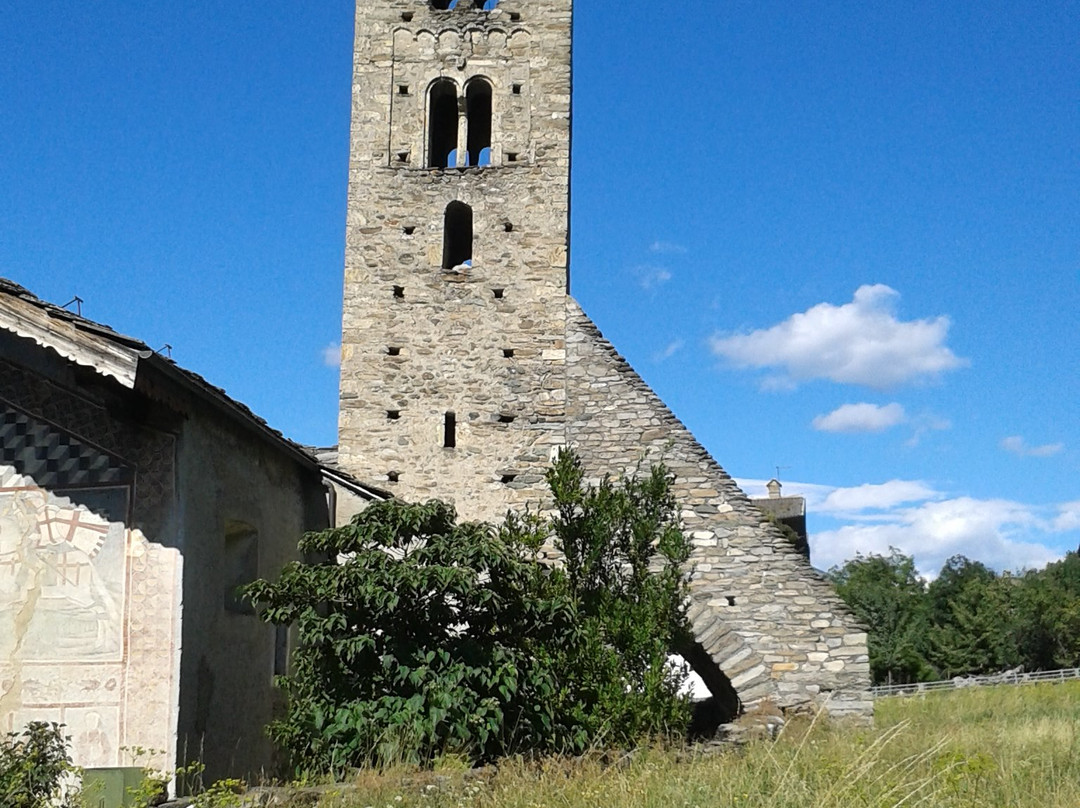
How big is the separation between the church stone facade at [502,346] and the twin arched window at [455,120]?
0.07 metres

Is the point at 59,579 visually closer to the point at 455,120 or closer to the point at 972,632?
the point at 455,120

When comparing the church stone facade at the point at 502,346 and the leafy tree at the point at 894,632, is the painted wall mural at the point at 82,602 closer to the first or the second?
the church stone facade at the point at 502,346

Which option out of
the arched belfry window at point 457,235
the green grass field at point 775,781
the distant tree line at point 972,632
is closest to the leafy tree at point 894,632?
the distant tree line at point 972,632

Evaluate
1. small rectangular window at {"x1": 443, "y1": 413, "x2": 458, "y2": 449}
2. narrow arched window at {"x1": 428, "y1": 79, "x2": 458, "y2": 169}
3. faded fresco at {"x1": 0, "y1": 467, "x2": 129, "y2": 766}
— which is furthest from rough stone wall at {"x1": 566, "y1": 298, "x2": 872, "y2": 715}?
faded fresco at {"x1": 0, "y1": 467, "x2": 129, "y2": 766}

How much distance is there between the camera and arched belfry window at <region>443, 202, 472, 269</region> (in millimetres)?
16031

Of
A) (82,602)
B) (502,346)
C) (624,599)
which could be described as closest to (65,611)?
(82,602)

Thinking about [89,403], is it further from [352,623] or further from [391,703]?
[391,703]

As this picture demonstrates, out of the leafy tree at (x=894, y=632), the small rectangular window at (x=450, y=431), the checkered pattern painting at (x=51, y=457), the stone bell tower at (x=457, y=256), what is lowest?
the leafy tree at (x=894, y=632)

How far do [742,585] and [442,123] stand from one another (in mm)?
8607

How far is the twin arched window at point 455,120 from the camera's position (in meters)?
16.6

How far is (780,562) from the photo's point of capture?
1376 cm

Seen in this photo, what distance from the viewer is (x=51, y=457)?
8859mm

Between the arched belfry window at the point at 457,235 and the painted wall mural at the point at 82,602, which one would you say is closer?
the painted wall mural at the point at 82,602

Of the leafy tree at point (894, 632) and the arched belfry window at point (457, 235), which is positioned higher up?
the arched belfry window at point (457, 235)
